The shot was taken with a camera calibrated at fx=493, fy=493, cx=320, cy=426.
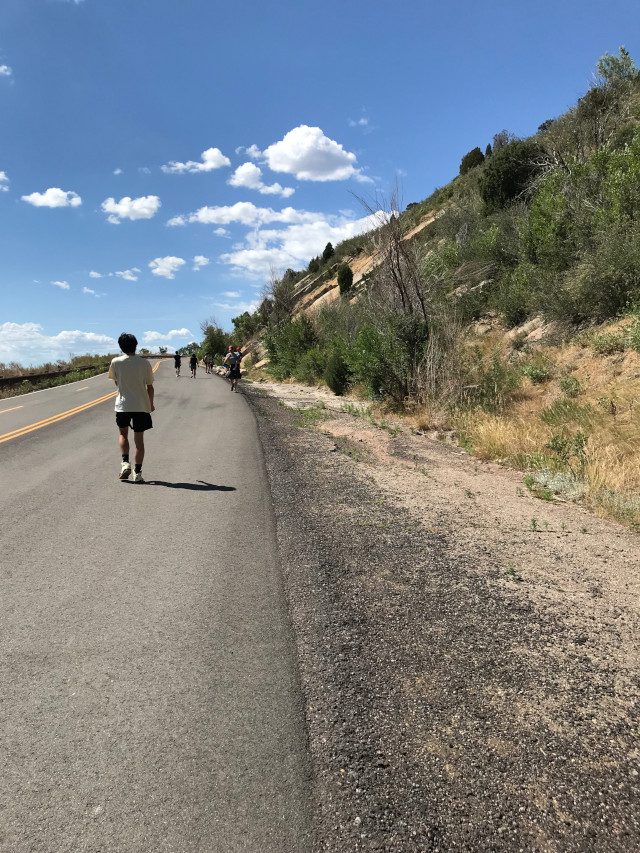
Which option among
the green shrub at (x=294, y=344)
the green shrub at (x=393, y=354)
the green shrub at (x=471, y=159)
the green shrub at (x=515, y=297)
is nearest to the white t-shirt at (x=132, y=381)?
the green shrub at (x=393, y=354)

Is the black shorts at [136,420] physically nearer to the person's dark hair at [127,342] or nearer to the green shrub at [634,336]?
the person's dark hair at [127,342]

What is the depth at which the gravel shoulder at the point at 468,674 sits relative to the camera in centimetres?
192

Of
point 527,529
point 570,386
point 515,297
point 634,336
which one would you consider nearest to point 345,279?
point 515,297

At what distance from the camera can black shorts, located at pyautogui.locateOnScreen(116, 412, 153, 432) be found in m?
7.06

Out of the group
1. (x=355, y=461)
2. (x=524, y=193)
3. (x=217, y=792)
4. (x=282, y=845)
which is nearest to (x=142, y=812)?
(x=217, y=792)

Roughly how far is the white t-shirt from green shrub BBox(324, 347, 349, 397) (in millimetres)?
13583

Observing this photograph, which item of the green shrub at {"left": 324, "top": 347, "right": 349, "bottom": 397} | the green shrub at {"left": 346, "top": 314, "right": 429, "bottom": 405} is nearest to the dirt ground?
the green shrub at {"left": 346, "top": 314, "right": 429, "bottom": 405}

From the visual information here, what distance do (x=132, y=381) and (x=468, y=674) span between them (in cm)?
591

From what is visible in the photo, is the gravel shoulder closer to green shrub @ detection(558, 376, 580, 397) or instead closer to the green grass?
green shrub @ detection(558, 376, 580, 397)

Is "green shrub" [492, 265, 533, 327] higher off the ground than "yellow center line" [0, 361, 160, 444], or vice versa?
"green shrub" [492, 265, 533, 327]

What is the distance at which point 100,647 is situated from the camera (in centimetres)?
300

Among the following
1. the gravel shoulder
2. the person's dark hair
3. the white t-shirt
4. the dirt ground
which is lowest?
the dirt ground

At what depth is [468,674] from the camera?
2.76 metres

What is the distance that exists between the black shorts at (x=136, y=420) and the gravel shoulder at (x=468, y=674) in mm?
2746
